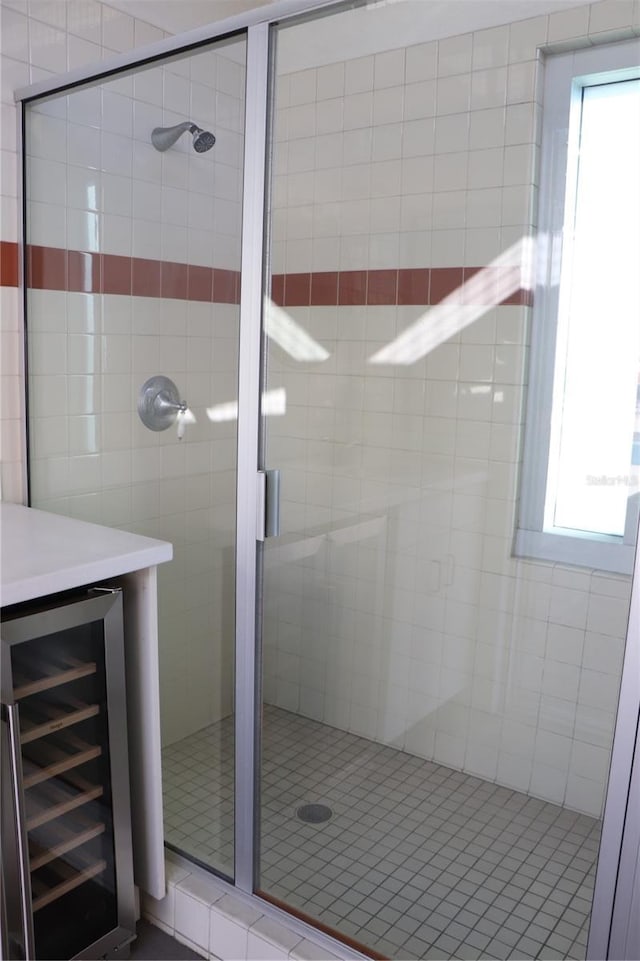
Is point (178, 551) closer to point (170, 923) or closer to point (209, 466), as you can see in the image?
point (209, 466)

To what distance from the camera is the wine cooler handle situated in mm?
1428

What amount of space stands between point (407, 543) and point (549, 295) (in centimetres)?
74

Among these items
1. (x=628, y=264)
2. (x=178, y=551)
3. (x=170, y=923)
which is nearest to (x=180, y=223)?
(x=178, y=551)

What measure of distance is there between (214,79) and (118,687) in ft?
4.49

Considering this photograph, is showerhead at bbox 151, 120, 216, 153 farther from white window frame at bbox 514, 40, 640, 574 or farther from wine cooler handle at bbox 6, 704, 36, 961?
wine cooler handle at bbox 6, 704, 36, 961

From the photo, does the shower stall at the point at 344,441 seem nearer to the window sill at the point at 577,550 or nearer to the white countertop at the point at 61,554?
the window sill at the point at 577,550

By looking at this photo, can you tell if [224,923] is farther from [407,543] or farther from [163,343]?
[163,343]

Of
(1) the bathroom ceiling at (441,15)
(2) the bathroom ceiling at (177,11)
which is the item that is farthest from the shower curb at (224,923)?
(2) the bathroom ceiling at (177,11)

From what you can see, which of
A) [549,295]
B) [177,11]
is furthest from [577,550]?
[177,11]

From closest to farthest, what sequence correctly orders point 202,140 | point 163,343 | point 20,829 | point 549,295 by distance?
point 20,829 < point 549,295 < point 202,140 < point 163,343

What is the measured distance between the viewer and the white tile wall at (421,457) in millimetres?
1757

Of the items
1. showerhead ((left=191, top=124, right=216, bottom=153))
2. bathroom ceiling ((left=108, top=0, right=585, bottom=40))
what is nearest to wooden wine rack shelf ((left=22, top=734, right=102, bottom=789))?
showerhead ((left=191, top=124, right=216, bottom=153))

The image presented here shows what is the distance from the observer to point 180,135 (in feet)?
6.17

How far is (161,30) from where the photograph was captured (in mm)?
2420
